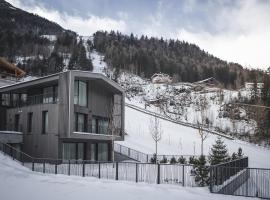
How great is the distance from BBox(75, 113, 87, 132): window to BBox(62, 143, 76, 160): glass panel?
1777 millimetres

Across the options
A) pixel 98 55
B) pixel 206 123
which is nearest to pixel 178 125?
pixel 206 123

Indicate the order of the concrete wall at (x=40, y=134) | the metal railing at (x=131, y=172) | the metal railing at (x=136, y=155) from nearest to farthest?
the metal railing at (x=131, y=172), the concrete wall at (x=40, y=134), the metal railing at (x=136, y=155)

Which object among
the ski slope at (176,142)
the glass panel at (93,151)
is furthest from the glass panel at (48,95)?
the ski slope at (176,142)

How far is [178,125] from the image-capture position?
201 ft

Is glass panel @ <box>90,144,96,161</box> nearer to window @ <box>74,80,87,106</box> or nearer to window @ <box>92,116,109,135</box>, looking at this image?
window @ <box>92,116,109,135</box>

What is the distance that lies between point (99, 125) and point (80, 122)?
11.4 feet

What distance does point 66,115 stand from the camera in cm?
2845

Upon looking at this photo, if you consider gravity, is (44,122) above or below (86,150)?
above

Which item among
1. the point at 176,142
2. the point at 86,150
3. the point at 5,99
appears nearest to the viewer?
the point at 86,150

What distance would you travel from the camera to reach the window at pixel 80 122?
103ft

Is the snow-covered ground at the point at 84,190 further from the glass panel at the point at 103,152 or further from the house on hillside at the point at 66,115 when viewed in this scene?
the glass panel at the point at 103,152

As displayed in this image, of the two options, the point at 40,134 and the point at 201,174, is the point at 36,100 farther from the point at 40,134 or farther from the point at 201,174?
the point at 201,174

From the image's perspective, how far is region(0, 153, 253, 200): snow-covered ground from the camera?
1397 cm

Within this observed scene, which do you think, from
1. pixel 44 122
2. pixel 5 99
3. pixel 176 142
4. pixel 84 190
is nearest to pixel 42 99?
pixel 44 122
